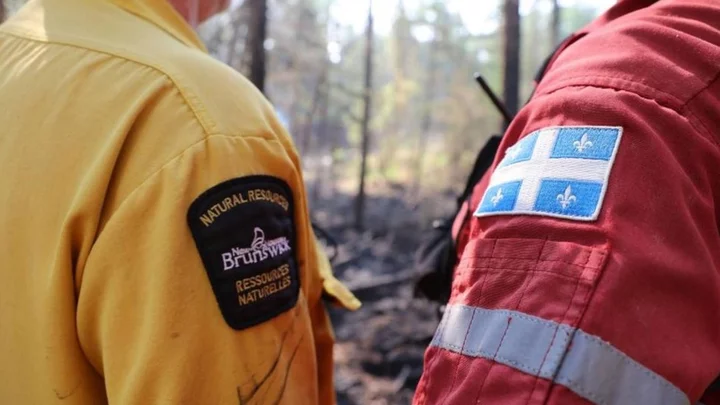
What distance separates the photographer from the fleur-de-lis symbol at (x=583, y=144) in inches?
38.4

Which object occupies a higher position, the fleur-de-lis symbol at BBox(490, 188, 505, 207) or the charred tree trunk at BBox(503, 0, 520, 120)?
the fleur-de-lis symbol at BBox(490, 188, 505, 207)

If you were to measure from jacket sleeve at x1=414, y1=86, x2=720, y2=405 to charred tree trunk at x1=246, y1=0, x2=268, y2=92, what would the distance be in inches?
234

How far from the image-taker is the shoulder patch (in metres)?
1.16

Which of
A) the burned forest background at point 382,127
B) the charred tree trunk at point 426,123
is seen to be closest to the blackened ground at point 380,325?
the burned forest background at point 382,127

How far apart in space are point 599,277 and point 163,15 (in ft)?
3.69

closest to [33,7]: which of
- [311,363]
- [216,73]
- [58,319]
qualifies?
[216,73]

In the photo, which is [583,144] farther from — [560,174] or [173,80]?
[173,80]

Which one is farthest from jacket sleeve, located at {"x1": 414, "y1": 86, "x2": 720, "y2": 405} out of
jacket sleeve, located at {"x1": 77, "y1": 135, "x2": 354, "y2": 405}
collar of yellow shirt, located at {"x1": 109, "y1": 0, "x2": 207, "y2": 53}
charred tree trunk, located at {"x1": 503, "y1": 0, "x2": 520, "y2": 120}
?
charred tree trunk, located at {"x1": 503, "y1": 0, "x2": 520, "y2": 120}

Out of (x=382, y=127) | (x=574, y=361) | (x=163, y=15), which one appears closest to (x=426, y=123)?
(x=382, y=127)

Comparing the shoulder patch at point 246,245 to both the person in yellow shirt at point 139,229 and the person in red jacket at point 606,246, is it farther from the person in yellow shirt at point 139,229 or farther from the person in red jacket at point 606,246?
the person in red jacket at point 606,246

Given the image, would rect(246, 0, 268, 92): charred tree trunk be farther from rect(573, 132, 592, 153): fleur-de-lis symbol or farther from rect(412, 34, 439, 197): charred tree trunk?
rect(412, 34, 439, 197): charred tree trunk

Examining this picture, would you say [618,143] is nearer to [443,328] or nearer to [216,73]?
[443,328]

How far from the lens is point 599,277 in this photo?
88 cm

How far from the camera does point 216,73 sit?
133 cm
